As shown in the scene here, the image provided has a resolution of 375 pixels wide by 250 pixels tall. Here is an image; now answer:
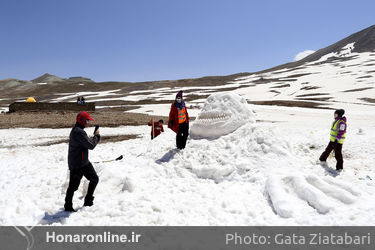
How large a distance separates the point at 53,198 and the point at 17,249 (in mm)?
1989

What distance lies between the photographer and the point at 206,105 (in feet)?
28.7

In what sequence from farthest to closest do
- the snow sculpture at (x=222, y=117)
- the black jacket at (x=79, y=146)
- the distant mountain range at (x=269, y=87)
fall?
1. the distant mountain range at (x=269, y=87)
2. the snow sculpture at (x=222, y=117)
3. the black jacket at (x=79, y=146)

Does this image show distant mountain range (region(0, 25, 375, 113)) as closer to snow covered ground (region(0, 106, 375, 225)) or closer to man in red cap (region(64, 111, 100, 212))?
snow covered ground (region(0, 106, 375, 225))

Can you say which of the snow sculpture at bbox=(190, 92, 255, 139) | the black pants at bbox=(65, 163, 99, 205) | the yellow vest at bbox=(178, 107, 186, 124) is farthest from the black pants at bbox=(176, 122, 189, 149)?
the black pants at bbox=(65, 163, 99, 205)

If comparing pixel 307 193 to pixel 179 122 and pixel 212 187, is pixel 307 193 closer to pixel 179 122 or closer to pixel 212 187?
pixel 212 187

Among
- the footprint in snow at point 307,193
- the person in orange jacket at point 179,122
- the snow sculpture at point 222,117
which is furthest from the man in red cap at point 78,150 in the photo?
the snow sculpture at point 222,117

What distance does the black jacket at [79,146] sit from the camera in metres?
4.57

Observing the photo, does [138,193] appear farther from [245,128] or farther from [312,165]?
[312,165]

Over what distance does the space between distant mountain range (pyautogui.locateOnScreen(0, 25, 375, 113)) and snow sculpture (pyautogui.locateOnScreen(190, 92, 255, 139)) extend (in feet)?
91.1

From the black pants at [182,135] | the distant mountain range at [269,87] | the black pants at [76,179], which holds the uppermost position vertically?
the distant mountain range at [269,87]

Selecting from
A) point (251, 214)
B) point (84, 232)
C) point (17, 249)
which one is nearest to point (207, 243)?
point (251, 214)

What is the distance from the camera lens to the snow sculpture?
26.2 feet

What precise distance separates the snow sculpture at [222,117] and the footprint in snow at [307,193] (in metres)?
2.71

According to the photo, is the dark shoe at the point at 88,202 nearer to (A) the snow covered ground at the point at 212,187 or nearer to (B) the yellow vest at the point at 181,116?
(A) the snow covered ground at the point at 212,187
